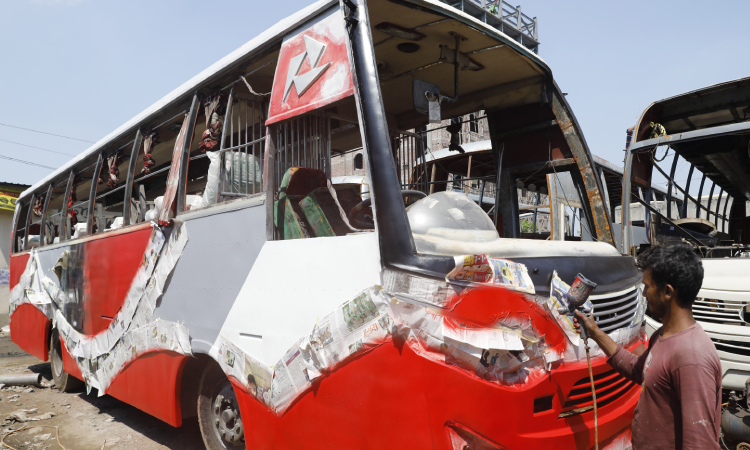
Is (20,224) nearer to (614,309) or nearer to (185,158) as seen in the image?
(185,158)

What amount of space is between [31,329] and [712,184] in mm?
10877

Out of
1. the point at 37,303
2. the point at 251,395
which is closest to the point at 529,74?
the point at 251,395

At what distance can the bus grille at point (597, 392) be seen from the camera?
2.20 m

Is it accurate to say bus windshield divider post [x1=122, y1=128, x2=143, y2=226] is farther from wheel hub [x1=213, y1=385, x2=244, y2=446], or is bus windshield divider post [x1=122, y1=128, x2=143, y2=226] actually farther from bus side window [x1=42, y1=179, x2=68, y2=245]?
bus side window [x1=42, y1=179, x2=68, y2=245]

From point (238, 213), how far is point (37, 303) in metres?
6.51

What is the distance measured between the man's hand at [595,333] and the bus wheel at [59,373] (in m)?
7.47

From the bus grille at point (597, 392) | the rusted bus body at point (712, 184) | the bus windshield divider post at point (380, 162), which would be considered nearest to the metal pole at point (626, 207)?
the rusted bus body at point (712, 184)

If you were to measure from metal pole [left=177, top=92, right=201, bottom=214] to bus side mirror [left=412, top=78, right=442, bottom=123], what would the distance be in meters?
2.02

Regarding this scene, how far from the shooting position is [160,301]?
13.6 feet

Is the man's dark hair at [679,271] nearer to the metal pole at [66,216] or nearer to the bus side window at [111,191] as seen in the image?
the bus side window at [111,191]

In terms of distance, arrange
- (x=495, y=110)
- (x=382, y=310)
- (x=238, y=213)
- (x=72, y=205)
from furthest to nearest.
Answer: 1. (x=72, y=205)
2. (x=495, y=110)
3. (x=238, y=213)
4. (x=382, y=310)

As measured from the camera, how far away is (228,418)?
3.50 metres

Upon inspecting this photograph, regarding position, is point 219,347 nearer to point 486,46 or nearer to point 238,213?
point 238,213

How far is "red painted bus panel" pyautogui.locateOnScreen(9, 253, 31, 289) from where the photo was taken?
349 inches
